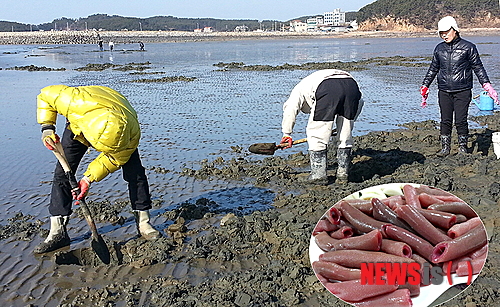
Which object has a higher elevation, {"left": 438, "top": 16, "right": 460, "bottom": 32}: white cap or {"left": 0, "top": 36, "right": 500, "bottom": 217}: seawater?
{"left": 438, "top": 16, "right": 460, "bottom": 32}: white cap

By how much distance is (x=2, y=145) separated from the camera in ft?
33.1

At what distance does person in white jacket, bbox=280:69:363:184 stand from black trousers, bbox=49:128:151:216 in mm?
2166

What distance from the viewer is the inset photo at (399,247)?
1948mm

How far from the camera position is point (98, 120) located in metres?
4.35

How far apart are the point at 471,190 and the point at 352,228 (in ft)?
13.9

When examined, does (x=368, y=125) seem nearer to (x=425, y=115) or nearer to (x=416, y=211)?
(x=425, y=115)

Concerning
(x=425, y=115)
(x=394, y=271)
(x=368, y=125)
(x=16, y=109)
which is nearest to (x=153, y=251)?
(x=394, y=271)

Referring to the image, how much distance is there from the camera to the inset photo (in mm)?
1948

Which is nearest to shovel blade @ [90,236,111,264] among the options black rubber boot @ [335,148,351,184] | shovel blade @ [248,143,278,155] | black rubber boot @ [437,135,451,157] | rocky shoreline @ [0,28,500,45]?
shovel blade @ [248,143,278,155]

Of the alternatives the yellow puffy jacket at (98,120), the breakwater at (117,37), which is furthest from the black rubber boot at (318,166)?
the breakwater at (117,37)

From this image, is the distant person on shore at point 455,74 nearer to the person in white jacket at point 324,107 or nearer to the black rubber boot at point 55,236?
the person in white jacket at point 324,107

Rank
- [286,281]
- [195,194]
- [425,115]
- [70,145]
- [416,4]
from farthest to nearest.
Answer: [416,4] → [425,115] → [195,194] → [70,145] → [286,281]

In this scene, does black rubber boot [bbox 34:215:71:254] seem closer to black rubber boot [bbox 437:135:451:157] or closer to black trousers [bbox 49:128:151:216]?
black trousers [bbox 49:128:151:216]

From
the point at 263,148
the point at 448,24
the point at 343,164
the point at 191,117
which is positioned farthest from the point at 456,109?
the point at 191,117
